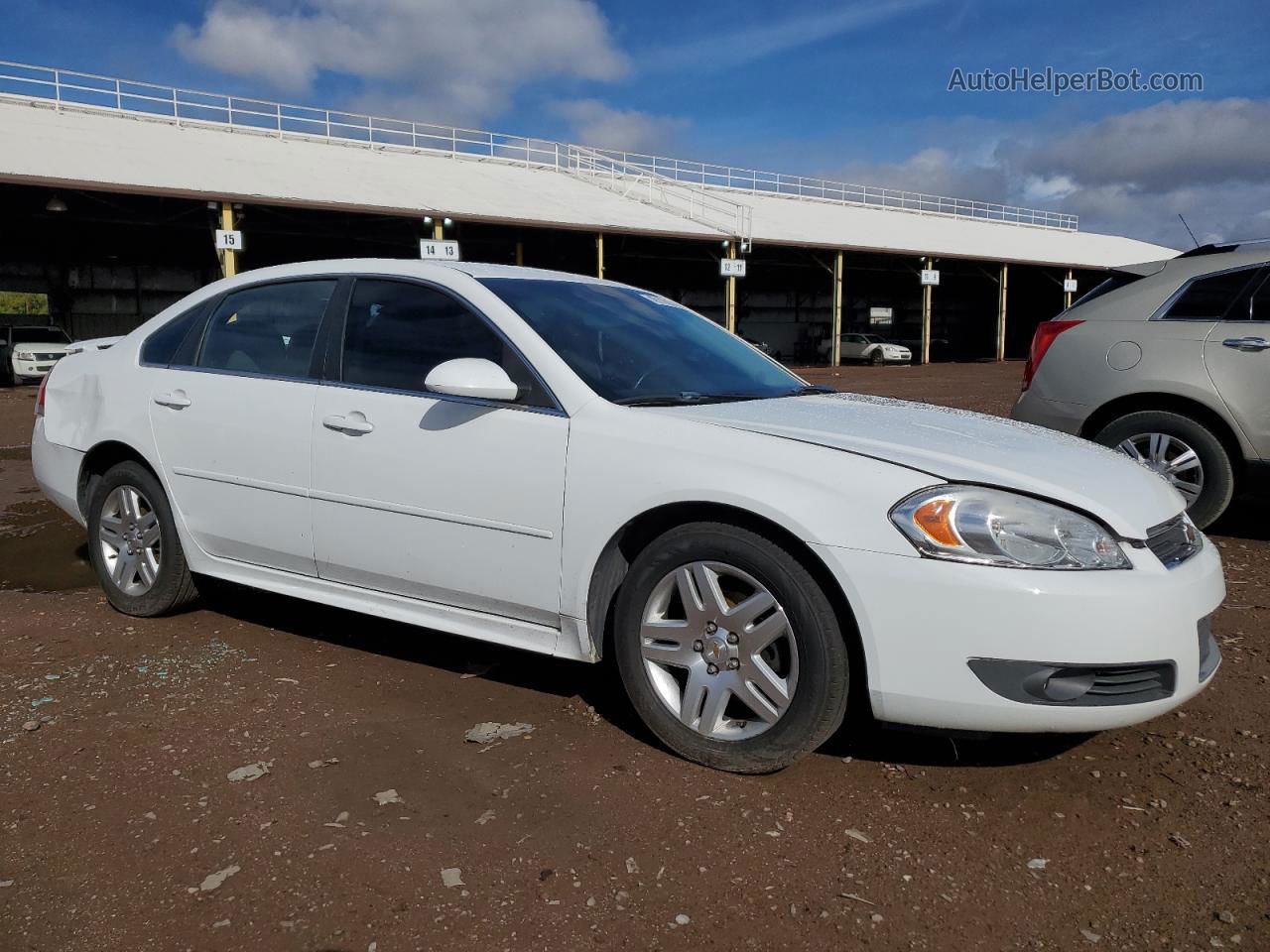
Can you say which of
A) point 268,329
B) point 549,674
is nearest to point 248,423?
point 268,329

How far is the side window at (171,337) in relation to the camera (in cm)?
430

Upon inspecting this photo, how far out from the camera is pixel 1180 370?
5562 millimetres

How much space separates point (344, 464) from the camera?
3559 millimetres

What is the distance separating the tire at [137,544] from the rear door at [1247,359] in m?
5.38

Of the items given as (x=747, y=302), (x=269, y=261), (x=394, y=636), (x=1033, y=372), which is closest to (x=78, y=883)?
(x=394, y=636)

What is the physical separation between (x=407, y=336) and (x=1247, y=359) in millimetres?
4525

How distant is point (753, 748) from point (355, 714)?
1408mm

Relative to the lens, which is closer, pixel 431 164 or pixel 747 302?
pixel 431 164

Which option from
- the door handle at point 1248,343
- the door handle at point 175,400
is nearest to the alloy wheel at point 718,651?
the door handle at point 175,400

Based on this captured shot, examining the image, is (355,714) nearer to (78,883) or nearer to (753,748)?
(78,883)

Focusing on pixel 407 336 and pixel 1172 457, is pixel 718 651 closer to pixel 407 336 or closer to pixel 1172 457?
pixel 407 336

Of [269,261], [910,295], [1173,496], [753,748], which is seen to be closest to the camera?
[753,748]

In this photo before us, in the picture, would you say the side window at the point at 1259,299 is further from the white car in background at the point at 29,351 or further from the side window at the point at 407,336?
the white car in background at the point at 29,351

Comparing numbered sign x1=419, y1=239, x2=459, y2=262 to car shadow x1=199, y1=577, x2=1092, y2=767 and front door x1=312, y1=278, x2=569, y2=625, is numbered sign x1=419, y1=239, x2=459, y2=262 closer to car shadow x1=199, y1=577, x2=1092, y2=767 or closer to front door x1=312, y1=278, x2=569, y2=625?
car shadow x1=199, y1=577, x2=1092, y2=767
